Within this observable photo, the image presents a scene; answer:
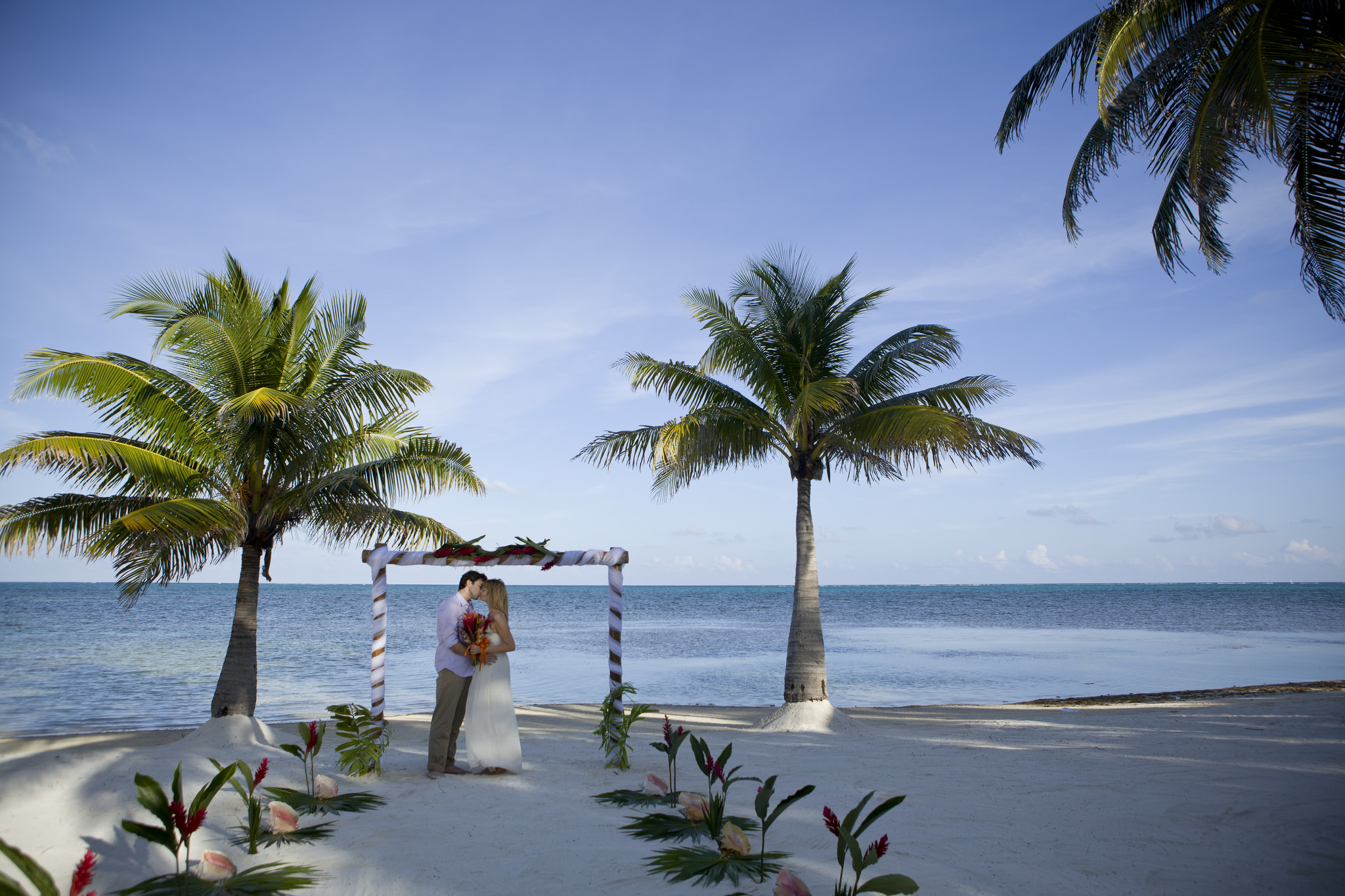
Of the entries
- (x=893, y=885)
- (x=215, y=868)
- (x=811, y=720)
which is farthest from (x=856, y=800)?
(x=215, y=868)

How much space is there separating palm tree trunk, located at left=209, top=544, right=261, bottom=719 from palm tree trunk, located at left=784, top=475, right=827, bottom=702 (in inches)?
283

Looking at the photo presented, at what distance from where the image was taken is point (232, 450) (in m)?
9.26

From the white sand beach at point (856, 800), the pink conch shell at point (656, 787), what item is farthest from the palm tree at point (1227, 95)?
the pink conch shell at point (656, 787)

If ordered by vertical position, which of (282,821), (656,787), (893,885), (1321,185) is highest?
(1321,185)

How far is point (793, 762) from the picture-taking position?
7.97 meters

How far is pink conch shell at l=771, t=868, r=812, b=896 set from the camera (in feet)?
12.0

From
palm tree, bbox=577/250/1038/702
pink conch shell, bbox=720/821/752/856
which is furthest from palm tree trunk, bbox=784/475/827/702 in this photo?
pink conch shell, bbox=720/821/752/856

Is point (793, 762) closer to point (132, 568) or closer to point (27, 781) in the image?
point (27, 781)

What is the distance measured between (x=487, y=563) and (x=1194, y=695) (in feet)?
43.0

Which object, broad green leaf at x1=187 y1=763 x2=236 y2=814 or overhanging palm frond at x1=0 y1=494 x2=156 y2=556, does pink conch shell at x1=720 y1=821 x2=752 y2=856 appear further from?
overhanging palm frond at x1=0 y1=494 x2=156 y2=556

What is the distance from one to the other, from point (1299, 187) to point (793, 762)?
773 centimetres

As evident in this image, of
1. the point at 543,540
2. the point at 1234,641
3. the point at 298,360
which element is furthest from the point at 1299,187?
the point at 1234,641

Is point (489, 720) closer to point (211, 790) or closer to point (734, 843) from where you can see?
point (211, 790)

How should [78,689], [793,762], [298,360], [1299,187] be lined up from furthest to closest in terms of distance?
[78,689] < [298,360] < [793,762] < [1299,187]
